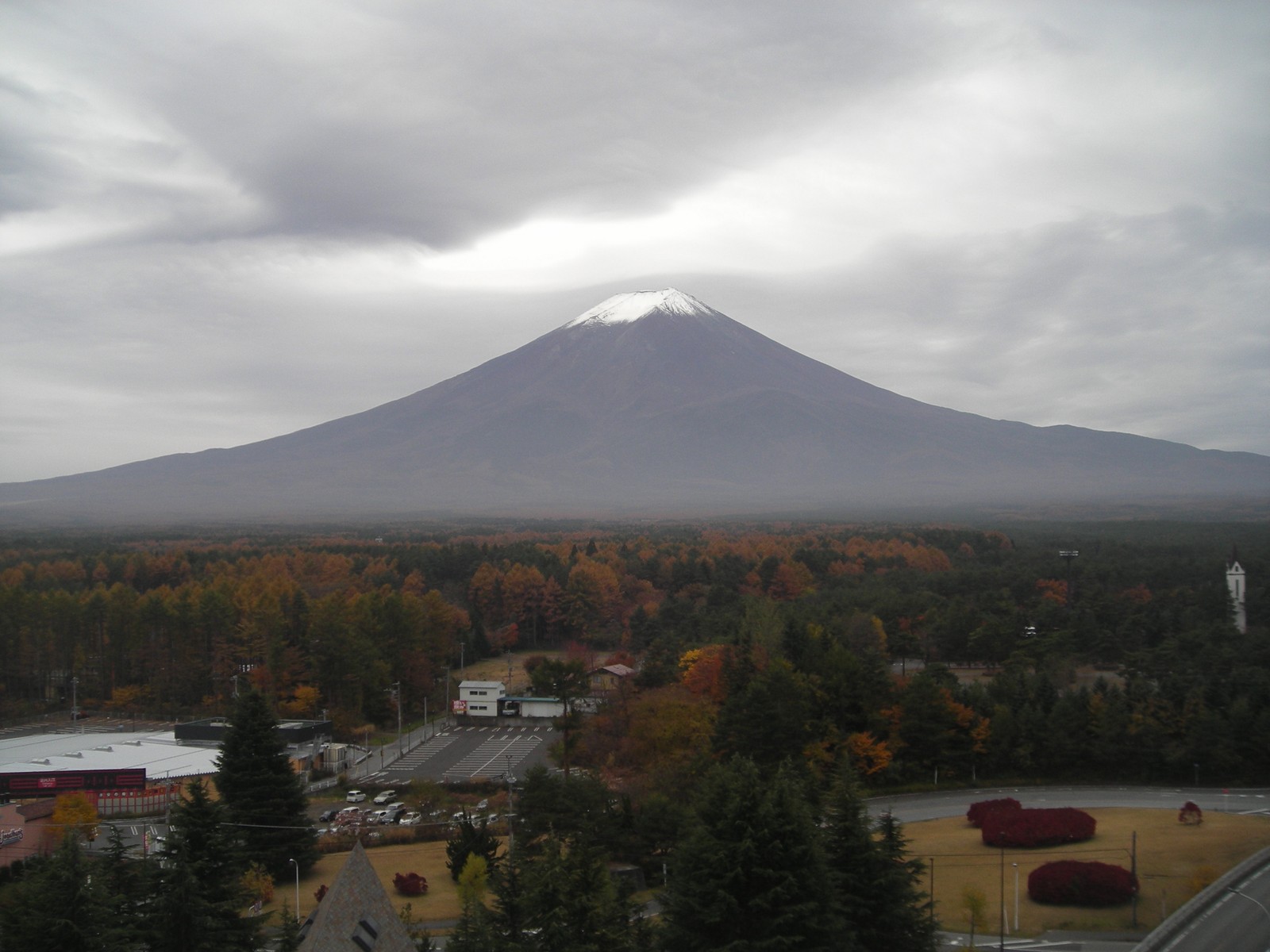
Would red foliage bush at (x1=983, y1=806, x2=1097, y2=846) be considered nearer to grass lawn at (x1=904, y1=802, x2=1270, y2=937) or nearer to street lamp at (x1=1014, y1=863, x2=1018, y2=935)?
grass lawn at (x1=904, y1=802, x2=1270, y2=937)

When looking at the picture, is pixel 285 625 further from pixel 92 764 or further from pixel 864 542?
pixel 864 542

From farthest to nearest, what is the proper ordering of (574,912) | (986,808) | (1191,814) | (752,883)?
(986,808)
(1191,814)
(752,883)
(574,912)

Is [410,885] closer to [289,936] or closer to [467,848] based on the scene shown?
[467,848]

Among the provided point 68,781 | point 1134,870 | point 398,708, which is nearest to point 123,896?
point 68,781

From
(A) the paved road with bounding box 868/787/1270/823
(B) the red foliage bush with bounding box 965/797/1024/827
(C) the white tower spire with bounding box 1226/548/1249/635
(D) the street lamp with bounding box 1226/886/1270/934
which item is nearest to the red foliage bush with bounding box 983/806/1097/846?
(B) the red foliage bush with bounding box 965/797/1024/827

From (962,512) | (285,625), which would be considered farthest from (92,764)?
(962,512)

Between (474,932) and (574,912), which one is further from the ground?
(574,912)

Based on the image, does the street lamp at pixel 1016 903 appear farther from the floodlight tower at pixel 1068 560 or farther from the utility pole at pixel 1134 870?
the floodlight tower at pixel 1068 560
